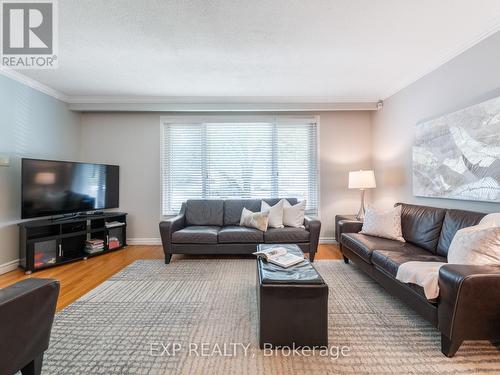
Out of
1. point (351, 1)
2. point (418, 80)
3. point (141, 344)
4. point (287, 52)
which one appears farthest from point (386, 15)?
point (141, 344)

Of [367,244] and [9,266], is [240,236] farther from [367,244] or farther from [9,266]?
[9,266]

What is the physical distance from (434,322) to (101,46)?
12.9 ft

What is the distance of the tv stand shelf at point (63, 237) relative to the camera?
3090 mm

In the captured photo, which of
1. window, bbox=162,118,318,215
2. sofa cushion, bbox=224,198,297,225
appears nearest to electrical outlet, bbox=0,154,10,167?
window, bbox=162,118,318,215

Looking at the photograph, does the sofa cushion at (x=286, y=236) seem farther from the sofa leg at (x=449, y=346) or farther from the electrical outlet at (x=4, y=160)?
the electrical outlet at (x=4, y=160)

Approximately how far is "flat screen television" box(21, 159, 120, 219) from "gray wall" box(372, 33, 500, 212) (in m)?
4.78

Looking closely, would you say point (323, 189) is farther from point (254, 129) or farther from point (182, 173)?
point (182, 173)

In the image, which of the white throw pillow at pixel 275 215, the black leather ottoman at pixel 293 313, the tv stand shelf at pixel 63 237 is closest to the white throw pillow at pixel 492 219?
Answer: the black leather ottoman at pixel 293 313

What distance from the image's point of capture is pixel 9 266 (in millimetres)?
3127

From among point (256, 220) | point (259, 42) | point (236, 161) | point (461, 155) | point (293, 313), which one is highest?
point (259, 42)

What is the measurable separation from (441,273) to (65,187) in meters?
4.55

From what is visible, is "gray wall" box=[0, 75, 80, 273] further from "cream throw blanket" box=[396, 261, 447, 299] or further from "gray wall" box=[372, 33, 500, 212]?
"gray wall" box=[372, 33, 500, 212]

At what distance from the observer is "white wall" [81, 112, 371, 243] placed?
174 inches

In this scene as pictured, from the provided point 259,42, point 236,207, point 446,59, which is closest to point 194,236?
point 236,207
